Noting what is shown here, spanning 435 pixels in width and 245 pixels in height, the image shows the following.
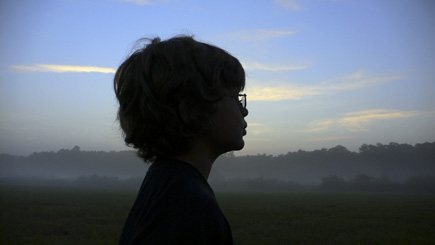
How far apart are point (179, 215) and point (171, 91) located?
56 centimetres

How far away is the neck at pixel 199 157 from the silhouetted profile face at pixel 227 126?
0.05 meters

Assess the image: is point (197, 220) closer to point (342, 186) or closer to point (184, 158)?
point (184, 158)

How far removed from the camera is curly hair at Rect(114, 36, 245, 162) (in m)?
1.48

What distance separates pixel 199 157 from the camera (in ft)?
5.10

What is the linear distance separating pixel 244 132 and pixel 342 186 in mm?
122537

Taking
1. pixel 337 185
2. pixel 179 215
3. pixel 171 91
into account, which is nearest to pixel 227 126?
pixel 171 91

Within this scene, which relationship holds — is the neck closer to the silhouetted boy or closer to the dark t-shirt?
the silhouetted boy

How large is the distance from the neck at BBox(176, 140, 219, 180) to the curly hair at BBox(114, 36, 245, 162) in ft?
0.10

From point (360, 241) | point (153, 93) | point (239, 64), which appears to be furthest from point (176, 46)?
point (360, 241)

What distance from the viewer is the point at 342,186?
115000 mm

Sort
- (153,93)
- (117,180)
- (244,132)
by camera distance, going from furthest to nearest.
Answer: (117,180), (244,132), (153,93)

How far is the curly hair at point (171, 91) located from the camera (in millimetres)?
1478

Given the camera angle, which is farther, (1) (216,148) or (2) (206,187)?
(1) (216,148)

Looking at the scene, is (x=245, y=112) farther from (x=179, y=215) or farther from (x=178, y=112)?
(x=179, y=215)
